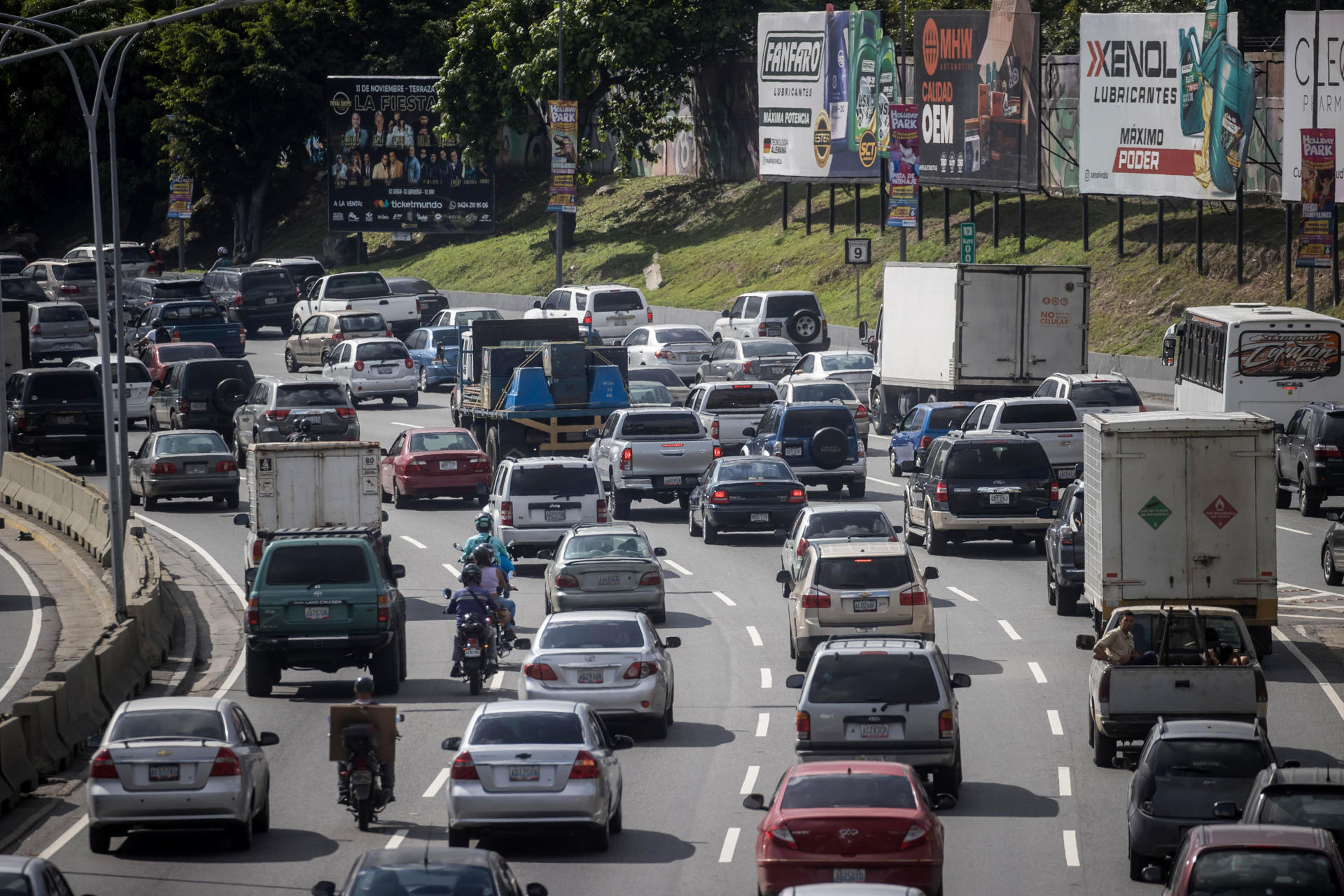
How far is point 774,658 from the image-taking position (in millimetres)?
25641

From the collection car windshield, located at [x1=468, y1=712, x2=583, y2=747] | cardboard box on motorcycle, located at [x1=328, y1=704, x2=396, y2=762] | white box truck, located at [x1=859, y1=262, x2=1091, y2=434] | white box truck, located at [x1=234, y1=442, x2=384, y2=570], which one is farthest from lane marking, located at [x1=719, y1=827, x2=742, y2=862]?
white box truck, located at [x1=859, y1=262, x2=1091, y2=434]

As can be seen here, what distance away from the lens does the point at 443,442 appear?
38.6 m

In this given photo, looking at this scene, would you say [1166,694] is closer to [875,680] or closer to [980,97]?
[875,680]

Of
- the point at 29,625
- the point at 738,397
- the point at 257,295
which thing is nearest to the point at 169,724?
the point at 29,625

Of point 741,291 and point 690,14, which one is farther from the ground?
point 690,14

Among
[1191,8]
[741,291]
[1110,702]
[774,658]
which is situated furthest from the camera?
[741,291]

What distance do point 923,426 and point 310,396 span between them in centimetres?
1222

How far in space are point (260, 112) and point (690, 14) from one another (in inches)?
962

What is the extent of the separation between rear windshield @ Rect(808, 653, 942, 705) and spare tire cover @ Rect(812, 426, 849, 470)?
18.5 m

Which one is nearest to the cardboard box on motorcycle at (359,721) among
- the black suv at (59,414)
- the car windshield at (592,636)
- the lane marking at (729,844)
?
the lane marking at (729,844)

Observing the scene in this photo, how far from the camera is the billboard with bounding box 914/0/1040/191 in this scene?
5819cm

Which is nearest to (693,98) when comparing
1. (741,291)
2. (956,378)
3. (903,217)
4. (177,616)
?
(741,291)

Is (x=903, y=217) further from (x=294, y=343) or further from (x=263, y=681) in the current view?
(x=263, y=681)

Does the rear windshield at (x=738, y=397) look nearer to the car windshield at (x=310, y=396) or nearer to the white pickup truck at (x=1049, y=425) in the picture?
the white pickup truck at (x=1049, y=425)
